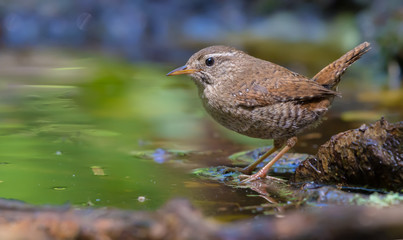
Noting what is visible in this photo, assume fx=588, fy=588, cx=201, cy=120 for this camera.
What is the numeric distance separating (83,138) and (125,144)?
1.53ft

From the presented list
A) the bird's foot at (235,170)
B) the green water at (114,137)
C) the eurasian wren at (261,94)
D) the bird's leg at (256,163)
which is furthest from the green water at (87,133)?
the eurasian wren at (261,94)

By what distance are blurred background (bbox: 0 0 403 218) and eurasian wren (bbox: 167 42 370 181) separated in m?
0.59

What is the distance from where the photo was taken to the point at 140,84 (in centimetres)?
938

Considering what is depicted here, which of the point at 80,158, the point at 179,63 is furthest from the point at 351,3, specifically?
the point at 80,158

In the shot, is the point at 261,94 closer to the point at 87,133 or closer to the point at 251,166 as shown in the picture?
the point at 251,166

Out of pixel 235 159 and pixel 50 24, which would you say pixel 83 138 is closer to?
pixel 235 159

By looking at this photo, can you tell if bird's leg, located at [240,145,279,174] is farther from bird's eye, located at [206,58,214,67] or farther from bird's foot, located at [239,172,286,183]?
bird's eye, located at [206,58,214,67]

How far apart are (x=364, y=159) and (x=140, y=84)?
5512mm

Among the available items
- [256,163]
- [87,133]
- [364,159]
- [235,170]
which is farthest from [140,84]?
[364,159]

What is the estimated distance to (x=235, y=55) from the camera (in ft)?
18.7

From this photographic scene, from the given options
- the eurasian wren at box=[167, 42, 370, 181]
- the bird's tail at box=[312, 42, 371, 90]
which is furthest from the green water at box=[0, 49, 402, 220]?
the bird's tail at box=[312, 42, 371, 90]

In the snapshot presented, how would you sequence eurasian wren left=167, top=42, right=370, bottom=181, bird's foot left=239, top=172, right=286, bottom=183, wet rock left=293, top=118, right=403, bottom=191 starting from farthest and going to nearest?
1. eurasian wren left=167, top=42, right=370, bottom=181
2. bird's foot left=239, top=172, right=286, bottom=183
3. wet rock left=293, top=118, right=403, bottom=191

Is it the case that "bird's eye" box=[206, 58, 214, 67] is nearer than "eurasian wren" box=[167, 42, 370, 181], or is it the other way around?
"eurasian wren" box=[167, 42, 370, 181]

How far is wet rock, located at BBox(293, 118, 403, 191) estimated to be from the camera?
4.30 m
